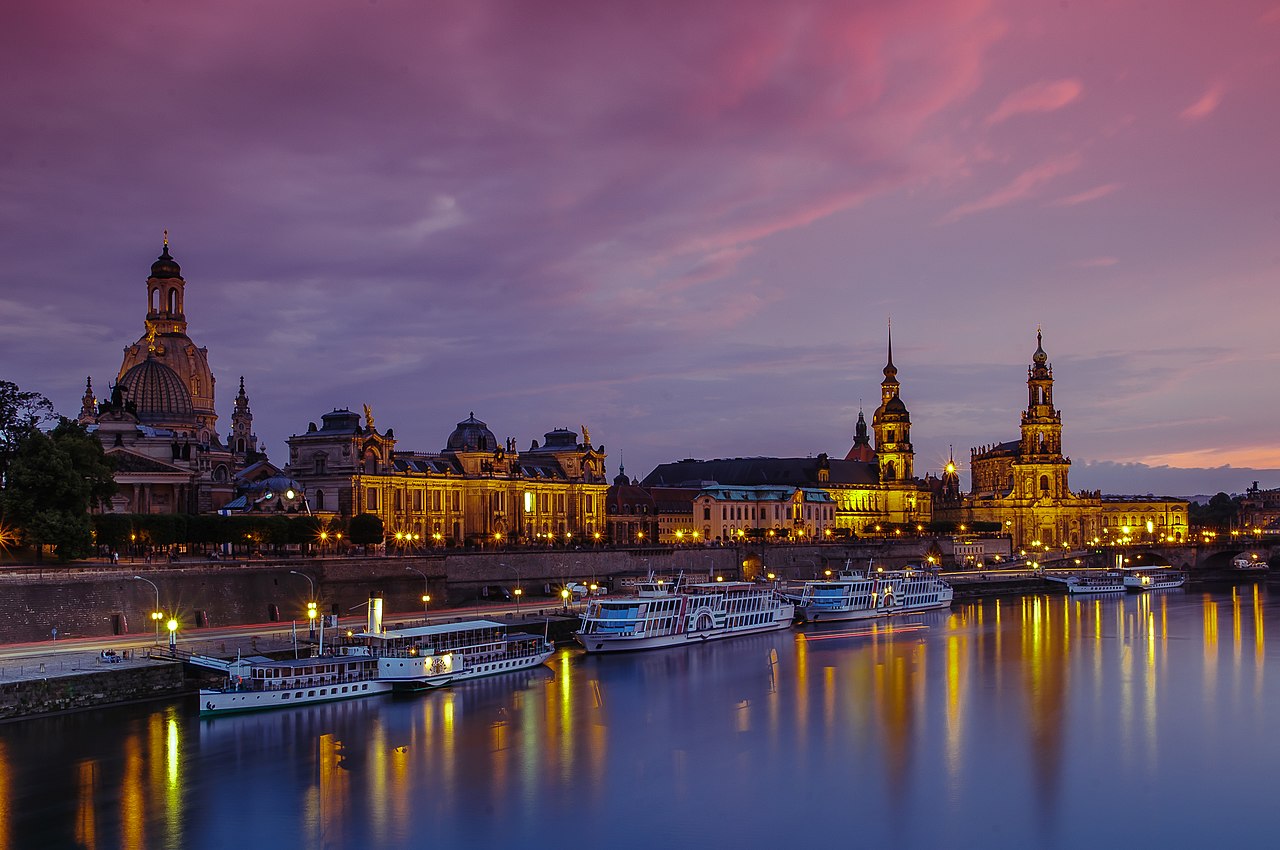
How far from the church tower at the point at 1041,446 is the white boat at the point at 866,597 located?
69009 mm

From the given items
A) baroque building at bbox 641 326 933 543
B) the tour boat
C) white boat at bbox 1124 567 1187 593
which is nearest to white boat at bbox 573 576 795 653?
the tour boat

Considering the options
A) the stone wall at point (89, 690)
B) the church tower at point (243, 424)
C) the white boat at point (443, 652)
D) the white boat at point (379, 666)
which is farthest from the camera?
the church tower at point (243, 424)

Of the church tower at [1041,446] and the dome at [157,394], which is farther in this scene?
the church tower at [1041,446]

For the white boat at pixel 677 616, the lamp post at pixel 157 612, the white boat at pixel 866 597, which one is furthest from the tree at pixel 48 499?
the white boat at pixel 866 597

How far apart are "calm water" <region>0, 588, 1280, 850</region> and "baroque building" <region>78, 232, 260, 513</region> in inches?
1262

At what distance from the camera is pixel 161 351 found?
378 ft

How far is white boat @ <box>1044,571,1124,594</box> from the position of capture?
120 m

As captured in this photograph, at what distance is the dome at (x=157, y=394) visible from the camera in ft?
334

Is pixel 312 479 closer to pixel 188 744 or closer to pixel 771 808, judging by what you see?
pixel 188 744

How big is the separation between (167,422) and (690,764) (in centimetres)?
7203

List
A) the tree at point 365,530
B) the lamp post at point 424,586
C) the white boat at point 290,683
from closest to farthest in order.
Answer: the white boat at point 290,683
the lamp post at point 424,586
the tree at point 365,530

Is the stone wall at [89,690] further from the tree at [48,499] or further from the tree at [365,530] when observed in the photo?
the tree at [365,530]

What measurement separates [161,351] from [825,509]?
80.3 metres

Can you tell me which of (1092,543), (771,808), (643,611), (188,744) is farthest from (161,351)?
(1092,543)
